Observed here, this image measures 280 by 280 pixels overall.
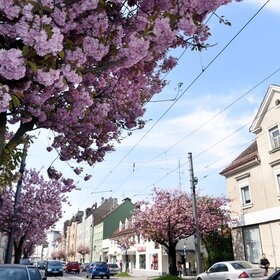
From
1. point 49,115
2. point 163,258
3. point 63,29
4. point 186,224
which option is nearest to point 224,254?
point 186,224

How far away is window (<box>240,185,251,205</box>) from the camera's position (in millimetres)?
23953

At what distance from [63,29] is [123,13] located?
44.1 inches

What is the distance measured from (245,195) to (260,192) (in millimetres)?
1945

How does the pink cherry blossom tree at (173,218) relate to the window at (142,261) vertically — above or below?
above

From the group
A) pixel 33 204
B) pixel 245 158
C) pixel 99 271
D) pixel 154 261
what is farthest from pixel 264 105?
pixel 154 261

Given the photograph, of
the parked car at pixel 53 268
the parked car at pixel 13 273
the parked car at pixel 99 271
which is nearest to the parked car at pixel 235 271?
the parked car at pixel 13 273

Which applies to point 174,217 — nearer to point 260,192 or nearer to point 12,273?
point 260,192

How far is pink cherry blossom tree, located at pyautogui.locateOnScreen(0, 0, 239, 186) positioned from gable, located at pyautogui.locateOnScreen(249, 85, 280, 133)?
16.9 meters

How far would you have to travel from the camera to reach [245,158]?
25.0m

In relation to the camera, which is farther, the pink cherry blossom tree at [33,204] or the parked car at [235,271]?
the pink cherry blossom tree at [33,204]

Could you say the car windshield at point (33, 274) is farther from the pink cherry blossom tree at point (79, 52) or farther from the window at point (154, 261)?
the window at point (154, 261)

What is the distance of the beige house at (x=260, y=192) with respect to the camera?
21.0m

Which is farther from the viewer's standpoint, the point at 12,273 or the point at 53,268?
the point at 53,268

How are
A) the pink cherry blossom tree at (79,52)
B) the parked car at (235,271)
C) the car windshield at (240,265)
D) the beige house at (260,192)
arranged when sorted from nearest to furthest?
the pink cherry blossom tree at (79,52), the parked car at (235,271), the car windshield at (240,265), the beige house at (260,192)
